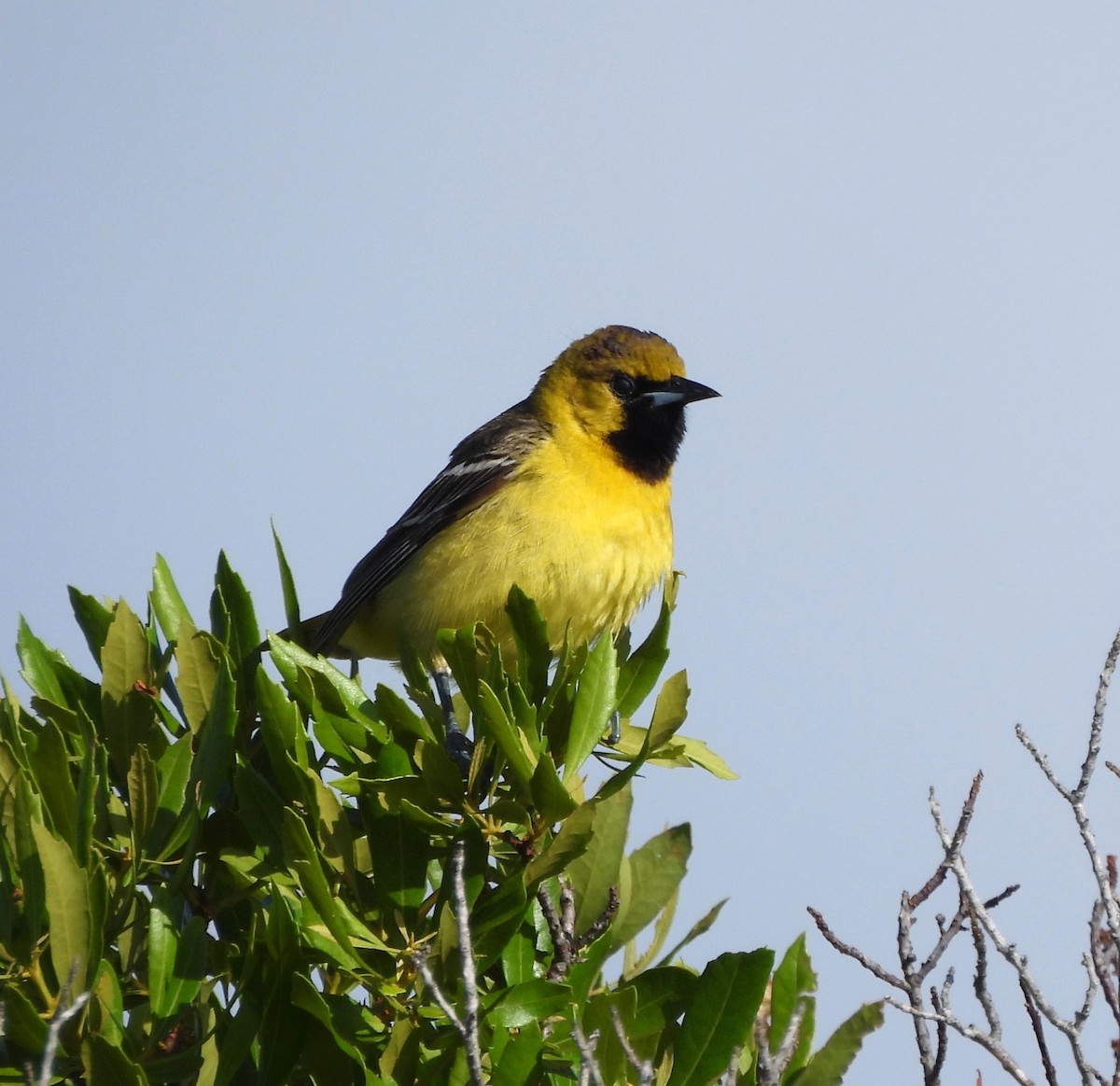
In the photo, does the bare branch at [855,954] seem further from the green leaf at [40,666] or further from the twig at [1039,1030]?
the green leaf at [40,666]

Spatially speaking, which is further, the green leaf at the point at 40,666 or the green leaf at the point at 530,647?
the green leaf at the point at 40,666

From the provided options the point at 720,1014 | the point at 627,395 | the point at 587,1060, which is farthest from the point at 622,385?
the point at 587,1060

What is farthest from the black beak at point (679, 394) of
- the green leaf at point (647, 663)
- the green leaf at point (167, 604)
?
the green leaf at point (167, 604)

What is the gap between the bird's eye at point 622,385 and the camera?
6.33 metres

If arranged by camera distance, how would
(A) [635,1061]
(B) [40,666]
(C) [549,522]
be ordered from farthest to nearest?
(C) [549,522] → (B) [40,666] → (A) [635,1061]

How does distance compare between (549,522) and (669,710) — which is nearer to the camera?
(669,710)

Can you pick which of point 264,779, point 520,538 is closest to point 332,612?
point 520,538

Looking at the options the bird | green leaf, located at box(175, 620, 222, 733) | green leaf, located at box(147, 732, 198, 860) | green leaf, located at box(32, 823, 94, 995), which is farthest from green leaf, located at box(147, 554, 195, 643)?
the bird

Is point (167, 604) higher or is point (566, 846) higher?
point (167, 604)

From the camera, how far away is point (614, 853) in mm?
3305

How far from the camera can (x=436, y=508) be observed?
19.2 ft

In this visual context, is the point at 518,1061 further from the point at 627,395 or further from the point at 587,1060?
the point at 627,395

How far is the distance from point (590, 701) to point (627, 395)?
3.30 m

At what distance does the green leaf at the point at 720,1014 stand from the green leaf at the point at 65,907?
1200mm
